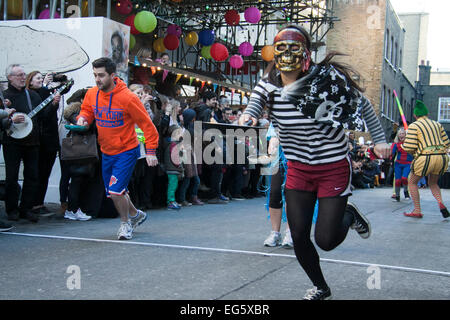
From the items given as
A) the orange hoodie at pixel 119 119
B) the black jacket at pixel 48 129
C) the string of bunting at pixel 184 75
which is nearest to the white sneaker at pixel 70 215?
the black jacket at pixel 48 129

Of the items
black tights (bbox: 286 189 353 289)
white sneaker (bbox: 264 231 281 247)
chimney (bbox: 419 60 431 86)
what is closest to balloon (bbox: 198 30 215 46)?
white sneaker (bbox: 264 231 281 247)

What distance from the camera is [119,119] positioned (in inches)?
245

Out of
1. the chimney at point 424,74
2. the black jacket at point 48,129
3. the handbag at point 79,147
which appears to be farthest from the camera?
the chimney at point 424,74

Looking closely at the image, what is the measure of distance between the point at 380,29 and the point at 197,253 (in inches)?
1189

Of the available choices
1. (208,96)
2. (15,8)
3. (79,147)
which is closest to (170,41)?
(15,8)

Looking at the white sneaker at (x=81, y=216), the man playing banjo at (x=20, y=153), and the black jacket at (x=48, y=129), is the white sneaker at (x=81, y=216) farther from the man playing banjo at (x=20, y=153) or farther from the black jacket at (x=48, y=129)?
the black jacket at (x=48, y=129)

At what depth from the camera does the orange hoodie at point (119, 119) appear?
6180 mm

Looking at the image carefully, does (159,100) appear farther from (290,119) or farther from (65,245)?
(290,119)

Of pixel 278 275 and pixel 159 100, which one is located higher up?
pixel 159 100

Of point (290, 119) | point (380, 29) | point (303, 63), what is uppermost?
point (380, 29)

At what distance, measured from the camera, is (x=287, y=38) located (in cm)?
379

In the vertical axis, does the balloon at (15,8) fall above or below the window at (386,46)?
below
